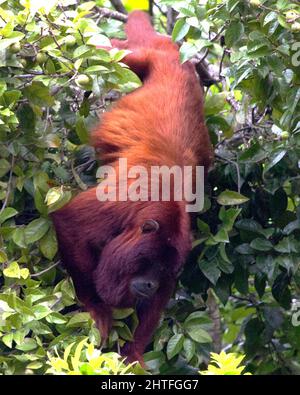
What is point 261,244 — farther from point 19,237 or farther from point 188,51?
point 19,237

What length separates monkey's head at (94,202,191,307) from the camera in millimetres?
5832

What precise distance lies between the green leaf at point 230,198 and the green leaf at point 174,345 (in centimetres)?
94

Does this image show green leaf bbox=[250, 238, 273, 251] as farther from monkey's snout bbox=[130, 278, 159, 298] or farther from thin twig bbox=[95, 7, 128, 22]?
thin twig bbox=[95, 7, 128, 22]

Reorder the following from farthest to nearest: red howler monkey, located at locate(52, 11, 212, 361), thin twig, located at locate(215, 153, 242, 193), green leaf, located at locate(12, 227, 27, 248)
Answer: thin twig, located at locate(215, 153, 242, 193) → red howler monkey, located at locate(52, 11, 212, 361) → green leaf, located at locate(12, 227, 27, 248)

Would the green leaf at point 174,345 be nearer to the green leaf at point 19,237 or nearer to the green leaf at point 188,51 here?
the green leaf at point 19,237

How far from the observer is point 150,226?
584cm

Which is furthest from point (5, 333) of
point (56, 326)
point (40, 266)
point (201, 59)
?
point (201, 59)

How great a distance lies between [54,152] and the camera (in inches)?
243

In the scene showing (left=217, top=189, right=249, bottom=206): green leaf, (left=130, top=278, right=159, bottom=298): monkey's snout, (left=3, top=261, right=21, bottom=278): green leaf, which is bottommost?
(left=130, top=278, right=159, bottom=298): monkey's snout

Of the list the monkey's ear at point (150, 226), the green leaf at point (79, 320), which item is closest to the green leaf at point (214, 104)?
the monkey's ear at point (150, 226)

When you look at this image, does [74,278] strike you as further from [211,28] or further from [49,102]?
[211,28]

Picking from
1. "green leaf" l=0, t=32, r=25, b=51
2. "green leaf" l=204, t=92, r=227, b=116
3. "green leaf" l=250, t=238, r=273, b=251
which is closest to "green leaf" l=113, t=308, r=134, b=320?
"green leaf" l=250, t=238, r=273, b=251

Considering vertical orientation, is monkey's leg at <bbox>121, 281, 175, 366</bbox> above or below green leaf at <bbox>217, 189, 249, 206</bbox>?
below

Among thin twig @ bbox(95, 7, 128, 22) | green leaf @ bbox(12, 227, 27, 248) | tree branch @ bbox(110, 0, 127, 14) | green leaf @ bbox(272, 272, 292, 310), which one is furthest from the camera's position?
tree branch @ bbox(110, 0, 127, 14)
